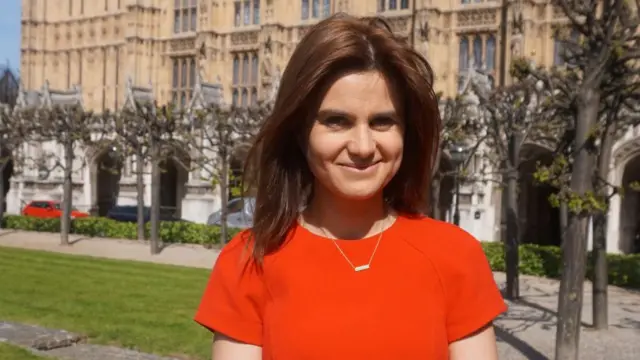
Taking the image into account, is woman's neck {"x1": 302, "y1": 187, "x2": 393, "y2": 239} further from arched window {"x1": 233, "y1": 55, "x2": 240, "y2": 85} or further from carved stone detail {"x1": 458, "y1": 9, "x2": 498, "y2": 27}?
arched window {"x1": 233, "y1": 55, "x2": 240, "y2": 85}

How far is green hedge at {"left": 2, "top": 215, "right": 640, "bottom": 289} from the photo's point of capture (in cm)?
1762

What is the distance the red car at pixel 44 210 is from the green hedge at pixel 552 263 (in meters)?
19.0

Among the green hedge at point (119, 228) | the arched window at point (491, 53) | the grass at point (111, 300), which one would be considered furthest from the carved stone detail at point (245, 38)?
the grass at point (111, 300)

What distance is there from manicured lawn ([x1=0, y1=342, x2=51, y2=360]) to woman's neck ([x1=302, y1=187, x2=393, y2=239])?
630 centimetres

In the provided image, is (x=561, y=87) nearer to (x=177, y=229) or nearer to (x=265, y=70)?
(x=177, y=229)

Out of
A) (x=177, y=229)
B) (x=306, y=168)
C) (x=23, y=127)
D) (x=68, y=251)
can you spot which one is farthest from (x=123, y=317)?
(x=23, y=127)

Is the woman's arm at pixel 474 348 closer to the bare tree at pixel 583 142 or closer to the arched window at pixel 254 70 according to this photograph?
the bare tree at pixel 583 142

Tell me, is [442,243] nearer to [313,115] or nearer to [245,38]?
[313,115]

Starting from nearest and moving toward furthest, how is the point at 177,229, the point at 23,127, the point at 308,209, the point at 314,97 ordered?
1. the point at 314,97
2. the point at 308,209
3. the point at 177,229
4. the point at 23,127

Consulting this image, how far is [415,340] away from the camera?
178 cm

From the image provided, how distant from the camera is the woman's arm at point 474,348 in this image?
6.09ft

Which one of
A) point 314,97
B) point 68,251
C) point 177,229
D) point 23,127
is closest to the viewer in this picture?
point 314,97

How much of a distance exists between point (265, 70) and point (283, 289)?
3085 cm

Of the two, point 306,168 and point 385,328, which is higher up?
point 306,168
